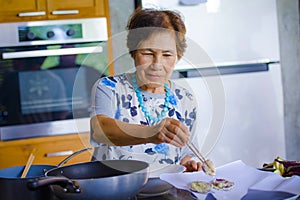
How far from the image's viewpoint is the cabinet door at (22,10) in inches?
89.0

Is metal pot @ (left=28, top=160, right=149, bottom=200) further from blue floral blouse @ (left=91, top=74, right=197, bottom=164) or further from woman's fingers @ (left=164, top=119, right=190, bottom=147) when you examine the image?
blue floral blouse @ (left=91, top=74, right=197, bottom=164)

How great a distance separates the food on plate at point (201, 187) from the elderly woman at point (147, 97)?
13.3 inches

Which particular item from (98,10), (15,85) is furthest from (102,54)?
(15,85)

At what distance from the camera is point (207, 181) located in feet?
3.47

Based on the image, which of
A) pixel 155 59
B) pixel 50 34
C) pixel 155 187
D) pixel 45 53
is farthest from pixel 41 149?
pixel 155 187

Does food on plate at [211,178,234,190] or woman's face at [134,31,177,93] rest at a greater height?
woman's face at [134,31,177,93]

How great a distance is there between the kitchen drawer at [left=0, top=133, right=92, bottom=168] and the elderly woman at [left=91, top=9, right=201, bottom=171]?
757mm

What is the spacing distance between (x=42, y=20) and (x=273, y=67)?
129 cm

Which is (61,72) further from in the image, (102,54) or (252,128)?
(252,128)

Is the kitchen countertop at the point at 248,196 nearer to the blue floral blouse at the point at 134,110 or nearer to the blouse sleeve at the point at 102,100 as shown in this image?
the blue floral blouse at the point at 134,110

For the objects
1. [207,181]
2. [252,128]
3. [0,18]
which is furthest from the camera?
[252,128]

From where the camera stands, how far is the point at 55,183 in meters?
0.76

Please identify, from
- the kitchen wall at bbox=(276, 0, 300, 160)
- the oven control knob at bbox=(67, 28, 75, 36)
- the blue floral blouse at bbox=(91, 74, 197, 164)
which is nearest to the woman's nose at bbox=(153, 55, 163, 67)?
the blue floral blouse at bbox=(91, 74, 197, 164)

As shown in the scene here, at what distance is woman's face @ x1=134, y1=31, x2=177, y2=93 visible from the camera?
1.47m
